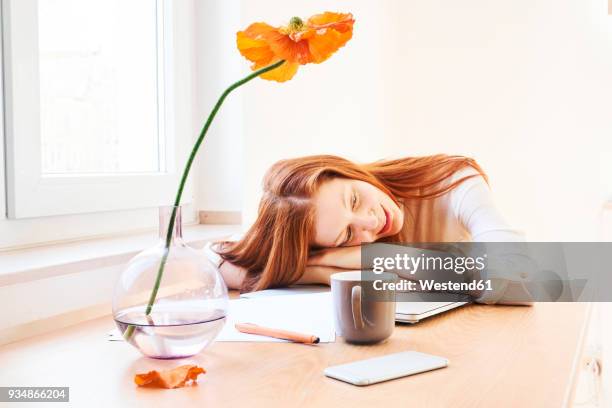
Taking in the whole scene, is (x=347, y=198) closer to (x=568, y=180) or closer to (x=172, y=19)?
(x=172, y=19)

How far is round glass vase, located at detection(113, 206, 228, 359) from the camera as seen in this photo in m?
0.76

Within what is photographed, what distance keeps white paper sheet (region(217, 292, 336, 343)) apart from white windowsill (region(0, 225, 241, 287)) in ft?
0.85

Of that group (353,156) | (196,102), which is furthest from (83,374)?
(353,156)

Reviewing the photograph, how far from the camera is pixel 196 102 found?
5.88 feet

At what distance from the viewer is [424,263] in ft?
4.01

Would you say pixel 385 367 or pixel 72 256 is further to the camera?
pixel 72 256

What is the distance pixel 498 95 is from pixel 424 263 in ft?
4.73

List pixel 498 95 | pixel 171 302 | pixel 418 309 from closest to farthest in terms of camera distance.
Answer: pixel 171 302 → pixel 418 309 → pixel 498 95

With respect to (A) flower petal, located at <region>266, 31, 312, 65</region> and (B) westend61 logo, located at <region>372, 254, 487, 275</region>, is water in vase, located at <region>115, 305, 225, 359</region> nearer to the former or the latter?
(A) flower petal, located at <region>266, 31, 312, 65</region>

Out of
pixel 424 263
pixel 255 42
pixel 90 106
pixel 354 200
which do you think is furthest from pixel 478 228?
pixel 90 106

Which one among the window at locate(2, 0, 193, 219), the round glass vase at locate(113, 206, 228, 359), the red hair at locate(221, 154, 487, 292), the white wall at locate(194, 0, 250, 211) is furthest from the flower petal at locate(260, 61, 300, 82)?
the white wall at locate(194, 0, 250, 211)

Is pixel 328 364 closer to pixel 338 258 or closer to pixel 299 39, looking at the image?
pixel 299 39

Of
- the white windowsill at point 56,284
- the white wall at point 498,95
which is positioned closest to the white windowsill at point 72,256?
the white windowsill at point 56,284

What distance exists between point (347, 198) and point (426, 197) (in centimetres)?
27
